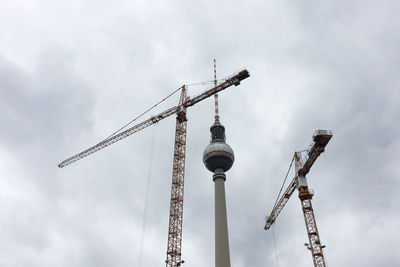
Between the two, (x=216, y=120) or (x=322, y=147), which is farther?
(x=216, y=120)

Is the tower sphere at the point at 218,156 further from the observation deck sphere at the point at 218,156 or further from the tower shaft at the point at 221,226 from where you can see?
the tower shaft at the point at 221,226

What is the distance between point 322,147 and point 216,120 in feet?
140

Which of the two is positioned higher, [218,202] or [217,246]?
[218,202]

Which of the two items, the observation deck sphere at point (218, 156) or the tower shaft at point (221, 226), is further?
the observation deck sphere at point (218, 156)

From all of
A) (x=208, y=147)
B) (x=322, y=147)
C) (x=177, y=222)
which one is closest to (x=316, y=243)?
(x=322, y=147)

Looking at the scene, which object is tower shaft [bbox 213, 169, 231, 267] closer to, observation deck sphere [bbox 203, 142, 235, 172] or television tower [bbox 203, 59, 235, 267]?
television tower [bbox 203, 59, 235, 267]

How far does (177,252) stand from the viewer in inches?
2734

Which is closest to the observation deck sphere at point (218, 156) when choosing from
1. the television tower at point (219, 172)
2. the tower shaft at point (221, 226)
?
the television tower at point (219, 172)

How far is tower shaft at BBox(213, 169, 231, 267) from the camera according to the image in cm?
8266

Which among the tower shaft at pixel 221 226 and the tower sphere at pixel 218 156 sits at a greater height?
the tower sphere at pixel 218 156

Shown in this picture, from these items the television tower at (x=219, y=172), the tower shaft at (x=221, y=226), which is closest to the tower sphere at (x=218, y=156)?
the television tower at (x=219, y=172)

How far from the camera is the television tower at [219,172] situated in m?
84.3

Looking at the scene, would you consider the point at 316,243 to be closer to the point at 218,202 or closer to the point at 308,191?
the point at 308,191

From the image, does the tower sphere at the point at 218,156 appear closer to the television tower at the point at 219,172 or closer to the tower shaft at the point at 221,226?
the television tower at the point at 219,172
